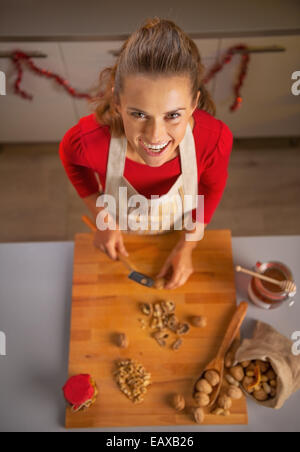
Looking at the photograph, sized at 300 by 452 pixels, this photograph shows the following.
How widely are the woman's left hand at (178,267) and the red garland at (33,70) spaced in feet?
2.93

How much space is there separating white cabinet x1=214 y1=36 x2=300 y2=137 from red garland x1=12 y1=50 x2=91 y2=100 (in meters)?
0.54

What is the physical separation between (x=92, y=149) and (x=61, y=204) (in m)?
1.05

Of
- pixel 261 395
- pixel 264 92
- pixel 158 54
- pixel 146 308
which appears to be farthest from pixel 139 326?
pixel 264 92

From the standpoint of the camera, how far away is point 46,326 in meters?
0.98

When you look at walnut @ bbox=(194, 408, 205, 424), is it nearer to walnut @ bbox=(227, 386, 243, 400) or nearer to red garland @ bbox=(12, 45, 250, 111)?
walnut @ bbox=(227, 386, 243, 400)

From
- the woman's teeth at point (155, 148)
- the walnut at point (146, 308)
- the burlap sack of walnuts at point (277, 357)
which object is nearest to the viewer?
the woman's teeth at point (155, 148)

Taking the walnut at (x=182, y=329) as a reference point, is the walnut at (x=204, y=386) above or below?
below

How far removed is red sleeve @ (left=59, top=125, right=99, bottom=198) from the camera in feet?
2.93

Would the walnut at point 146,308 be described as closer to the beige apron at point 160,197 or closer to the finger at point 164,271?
the finger at point 164,271

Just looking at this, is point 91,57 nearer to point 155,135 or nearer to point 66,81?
point 66,81

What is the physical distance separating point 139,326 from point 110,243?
7.8 inches

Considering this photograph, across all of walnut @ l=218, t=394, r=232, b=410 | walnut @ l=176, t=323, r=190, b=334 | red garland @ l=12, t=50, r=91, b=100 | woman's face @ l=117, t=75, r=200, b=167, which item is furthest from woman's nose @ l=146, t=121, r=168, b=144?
red garland @ l=12, t=50, r=91, b=100

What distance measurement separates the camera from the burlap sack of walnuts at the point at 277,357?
846 mm

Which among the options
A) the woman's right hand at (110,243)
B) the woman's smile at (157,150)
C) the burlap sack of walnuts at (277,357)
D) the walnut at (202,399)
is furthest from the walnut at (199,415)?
the woman's smile at (157,150)
